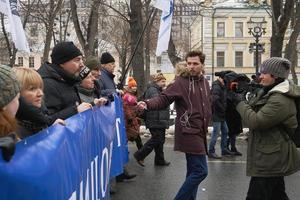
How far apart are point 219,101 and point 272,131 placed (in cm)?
566

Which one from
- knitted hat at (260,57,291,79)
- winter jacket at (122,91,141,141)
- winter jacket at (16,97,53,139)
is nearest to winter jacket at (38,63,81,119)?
winter jacket at (16,97,53,139)

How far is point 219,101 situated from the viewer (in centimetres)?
1038

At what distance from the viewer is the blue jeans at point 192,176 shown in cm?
560

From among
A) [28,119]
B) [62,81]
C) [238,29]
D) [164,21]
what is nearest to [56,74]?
[62,81]

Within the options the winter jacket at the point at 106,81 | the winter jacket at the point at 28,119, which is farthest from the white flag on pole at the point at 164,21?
the winter jacket at the point at 28,119

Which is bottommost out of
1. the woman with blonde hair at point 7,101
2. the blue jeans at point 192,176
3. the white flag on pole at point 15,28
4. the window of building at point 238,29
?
the blue jeans at point 192,176

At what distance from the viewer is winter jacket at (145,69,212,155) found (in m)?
5.63

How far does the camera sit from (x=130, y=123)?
338 inches

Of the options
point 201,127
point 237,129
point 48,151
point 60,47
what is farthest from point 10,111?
point 237,129

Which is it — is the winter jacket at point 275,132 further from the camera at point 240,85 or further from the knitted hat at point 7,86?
the knitted hat at point 7,86

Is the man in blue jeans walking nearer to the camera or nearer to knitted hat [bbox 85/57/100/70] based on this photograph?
knitted hat [bbox 85/57/100/70]

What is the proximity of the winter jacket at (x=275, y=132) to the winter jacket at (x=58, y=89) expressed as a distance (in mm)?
1577

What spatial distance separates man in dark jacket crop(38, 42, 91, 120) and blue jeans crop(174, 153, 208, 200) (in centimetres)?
164

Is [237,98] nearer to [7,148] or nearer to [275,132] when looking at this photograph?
[275,132]
